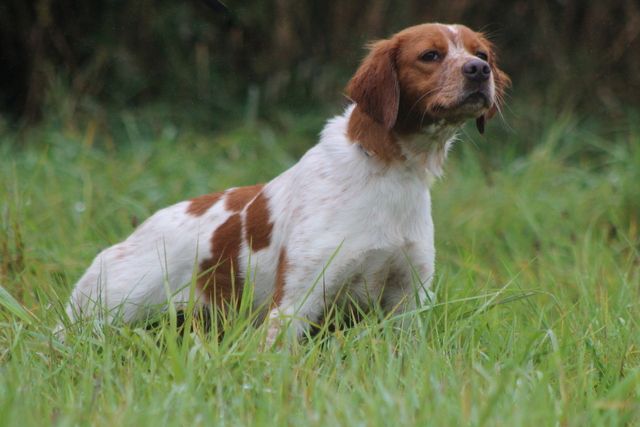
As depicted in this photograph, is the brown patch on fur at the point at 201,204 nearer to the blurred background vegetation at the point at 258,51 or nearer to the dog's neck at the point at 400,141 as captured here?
the dog's neck at the point at 400,141

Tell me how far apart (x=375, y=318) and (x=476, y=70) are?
90 centimetres

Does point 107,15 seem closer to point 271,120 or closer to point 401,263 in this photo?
point 271,120

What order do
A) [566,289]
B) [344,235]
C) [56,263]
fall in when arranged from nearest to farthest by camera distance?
[344,235], [566,289], [56,263]

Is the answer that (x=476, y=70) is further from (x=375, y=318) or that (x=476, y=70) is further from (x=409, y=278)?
(x=375, y=318)

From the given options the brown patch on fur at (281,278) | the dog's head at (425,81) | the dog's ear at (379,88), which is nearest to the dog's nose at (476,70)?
the dog's head at (425,81)

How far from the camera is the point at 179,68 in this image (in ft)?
26.5

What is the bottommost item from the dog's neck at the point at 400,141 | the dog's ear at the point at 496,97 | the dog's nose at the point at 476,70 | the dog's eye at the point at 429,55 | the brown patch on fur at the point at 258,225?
the brown patch on fur at the point at 258,225

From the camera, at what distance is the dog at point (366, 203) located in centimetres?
349

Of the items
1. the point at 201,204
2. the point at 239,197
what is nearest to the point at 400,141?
the point at 239,197

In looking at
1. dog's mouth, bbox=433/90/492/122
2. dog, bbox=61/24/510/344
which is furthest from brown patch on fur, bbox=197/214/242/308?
dog's mouth, bbox=433/90/492/122

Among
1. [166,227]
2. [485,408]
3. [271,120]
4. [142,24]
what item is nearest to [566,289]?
[166,227]

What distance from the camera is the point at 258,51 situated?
8.18m

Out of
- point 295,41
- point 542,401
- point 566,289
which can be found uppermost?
point 295,41

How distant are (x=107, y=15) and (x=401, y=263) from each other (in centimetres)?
521
